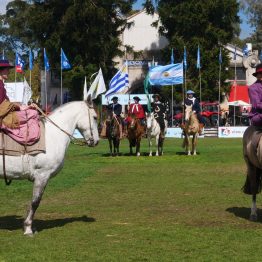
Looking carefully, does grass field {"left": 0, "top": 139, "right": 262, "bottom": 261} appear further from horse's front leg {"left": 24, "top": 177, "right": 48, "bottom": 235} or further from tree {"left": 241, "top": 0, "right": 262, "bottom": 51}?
tree {"left": 241, "top": 0, "right": 262, "bottom": 51}

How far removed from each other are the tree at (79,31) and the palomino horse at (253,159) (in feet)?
147

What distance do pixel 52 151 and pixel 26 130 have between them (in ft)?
1.74

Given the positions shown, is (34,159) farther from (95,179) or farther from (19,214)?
(95,179)

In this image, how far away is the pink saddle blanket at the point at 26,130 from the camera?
→ 32.4 ft

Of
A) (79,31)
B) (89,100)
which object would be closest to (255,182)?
(89,100)

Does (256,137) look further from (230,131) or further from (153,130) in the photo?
(230,131)

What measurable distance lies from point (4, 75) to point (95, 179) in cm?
843

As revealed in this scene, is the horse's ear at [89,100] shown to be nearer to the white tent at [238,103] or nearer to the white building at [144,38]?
the white tent at [238,103]

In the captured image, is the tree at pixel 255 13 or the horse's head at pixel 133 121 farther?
the tree at pixel 255 13

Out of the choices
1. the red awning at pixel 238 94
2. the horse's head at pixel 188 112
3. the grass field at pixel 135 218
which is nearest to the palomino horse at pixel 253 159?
the grass field at pixel 135 218

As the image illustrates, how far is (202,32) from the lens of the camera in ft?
200

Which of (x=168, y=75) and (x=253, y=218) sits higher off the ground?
(x=168, y=75)

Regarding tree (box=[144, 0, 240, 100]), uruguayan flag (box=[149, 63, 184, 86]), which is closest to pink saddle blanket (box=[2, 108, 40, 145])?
uruguayan flag (box=[149, 63, 184, 86])

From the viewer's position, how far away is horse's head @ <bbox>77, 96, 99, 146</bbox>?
1070cm
